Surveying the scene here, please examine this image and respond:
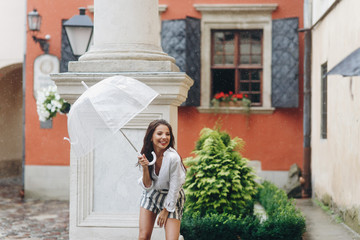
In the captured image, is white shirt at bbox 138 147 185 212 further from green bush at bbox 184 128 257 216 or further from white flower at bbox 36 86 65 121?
white flower at bbox 36 86 65 121

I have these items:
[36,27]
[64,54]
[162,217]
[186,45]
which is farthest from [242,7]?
[162,217]

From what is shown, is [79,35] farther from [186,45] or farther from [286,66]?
[286,66]

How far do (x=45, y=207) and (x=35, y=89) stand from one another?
9.31 feet

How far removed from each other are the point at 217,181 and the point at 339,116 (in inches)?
125

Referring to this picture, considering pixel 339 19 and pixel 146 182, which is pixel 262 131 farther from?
pixel 146 182

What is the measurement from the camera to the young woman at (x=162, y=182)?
4180 millimetres

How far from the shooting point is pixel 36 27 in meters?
12.8

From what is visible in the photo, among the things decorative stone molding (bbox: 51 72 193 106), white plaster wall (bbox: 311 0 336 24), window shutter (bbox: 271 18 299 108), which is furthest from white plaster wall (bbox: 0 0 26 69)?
decorative stone molding (bbox: 51 72 193 106)

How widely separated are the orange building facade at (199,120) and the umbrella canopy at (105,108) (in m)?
8.28

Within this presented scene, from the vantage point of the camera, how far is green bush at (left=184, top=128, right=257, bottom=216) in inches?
274

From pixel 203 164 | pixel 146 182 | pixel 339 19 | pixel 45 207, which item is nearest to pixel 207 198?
pixel 203 164

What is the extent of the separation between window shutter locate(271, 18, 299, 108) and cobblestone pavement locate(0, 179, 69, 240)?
16.1 ft

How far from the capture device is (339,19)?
9406 mm

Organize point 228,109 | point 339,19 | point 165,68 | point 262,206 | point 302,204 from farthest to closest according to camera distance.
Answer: point 228,109
point 302,204
point 339,19
point 262,206
point 165,68
